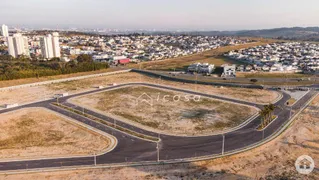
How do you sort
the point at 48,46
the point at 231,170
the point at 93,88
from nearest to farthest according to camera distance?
the point at 231,170 < the point at 93,88 < the point at 48,46

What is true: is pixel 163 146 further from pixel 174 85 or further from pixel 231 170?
pixel 174 85

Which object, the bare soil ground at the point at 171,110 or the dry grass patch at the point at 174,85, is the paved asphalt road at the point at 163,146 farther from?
the dry grass patch at the point at 174,85

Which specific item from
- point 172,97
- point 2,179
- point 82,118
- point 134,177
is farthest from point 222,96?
point 2,179

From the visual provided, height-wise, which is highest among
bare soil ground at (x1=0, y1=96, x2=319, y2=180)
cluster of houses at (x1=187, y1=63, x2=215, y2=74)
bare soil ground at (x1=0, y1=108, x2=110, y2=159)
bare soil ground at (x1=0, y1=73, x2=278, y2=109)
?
cluster of houses at (x1=187, y1=63, x2=215, y2=74)

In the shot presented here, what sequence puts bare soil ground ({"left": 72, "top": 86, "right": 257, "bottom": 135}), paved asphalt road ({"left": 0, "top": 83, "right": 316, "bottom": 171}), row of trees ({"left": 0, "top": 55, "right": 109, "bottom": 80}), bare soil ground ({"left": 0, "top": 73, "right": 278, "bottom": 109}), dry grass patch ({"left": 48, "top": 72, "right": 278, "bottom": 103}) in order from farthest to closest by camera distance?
1. row of trees ({"left": 0, "top": 55, "right": 109, "bottom": 80})
2. dry grass patch ({"left": 48, "top": 72, "right": 278, "bottom": 103})
3. bare soil ground ({"left": 0, "top": 73, "right": 278, "bottom": 109})
4. bare soil ground ({"left": 72, "top": 86, "right": 257, "bottom": 135})
5. paved asphalt road ({"left": 0, "top": 83, "right": 316, "bottom": 171})

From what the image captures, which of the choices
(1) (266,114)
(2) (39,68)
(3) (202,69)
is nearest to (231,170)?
(1) (266,114)

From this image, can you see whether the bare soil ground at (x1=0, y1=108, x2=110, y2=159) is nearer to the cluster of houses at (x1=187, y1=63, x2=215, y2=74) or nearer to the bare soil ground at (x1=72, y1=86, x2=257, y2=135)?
the bare soil ground at (x1=72, y1=86, x2=257, y2=135)

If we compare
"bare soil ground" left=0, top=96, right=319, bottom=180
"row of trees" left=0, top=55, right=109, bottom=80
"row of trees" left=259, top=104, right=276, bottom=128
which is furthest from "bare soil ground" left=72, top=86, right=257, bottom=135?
"row of trees" left=0, top=55, right=109, bottom=80
